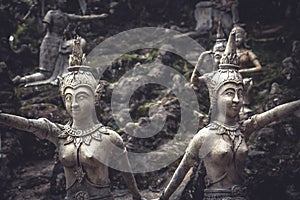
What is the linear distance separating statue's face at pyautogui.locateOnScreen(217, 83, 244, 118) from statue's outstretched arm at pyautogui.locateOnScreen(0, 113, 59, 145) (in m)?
2.13

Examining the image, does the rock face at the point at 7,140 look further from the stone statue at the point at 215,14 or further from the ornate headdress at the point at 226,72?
the stone statue at the point at 215,14

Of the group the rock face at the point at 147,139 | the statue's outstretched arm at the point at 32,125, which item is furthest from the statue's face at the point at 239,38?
the statue's outstretched arm at the point at 32,125

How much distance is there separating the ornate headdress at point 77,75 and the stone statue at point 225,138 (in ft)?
5.08

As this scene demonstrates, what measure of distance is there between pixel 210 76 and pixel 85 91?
1710 mm

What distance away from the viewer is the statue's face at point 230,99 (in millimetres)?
9664

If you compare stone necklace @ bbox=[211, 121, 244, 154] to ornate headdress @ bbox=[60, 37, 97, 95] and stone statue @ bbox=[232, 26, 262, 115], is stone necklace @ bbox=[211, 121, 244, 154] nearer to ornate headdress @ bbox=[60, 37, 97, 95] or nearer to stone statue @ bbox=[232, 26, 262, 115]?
ornate headdress @ bbox=[60, 37, 97, 95]

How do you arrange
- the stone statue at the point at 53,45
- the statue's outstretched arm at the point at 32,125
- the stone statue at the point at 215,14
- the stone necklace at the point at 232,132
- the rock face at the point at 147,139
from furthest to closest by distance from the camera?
1. the stone statue at the point at 215,14
2. the stone statue at the point at 53,45
3. the rock face at the point at 147,139
4. the stone necklace at the point at 232,132
5. the statue's outstretched arm at the point at 32,125

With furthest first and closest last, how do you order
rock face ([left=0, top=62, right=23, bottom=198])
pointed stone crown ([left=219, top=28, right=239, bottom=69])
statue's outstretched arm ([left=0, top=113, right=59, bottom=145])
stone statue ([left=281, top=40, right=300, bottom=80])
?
stone statue ([left=281, top=40, right=300, bottom=80]) → rock face ([left=0, top=62, right=23, bottom=198]) → pointed stone crown ([left=219, top=28, right=239, bottom=69]) → statue's outstretched arm ([left=0, top=113, right=59, bottom=145])

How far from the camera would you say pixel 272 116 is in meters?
9.66

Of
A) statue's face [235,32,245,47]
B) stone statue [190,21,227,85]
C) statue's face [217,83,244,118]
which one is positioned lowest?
statue's face [217,83,244,118]

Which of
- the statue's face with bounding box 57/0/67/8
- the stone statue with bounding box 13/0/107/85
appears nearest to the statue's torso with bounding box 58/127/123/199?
the stone statue with bounding box 13/0/107/85

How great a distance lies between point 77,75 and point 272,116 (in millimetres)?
2536

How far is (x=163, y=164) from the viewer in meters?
11.2

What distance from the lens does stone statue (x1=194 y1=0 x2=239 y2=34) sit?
1510 centimetres
